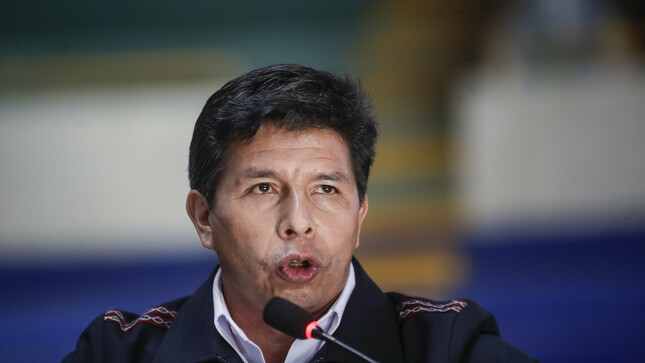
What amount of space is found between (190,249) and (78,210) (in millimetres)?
620

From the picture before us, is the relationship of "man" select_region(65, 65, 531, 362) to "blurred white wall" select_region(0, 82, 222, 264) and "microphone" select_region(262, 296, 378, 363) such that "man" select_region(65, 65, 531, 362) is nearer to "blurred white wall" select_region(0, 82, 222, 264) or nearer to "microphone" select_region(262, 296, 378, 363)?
"microphone" select_region(262, 296, 378, 363)

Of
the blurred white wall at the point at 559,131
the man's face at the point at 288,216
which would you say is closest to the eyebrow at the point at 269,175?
the man's face at the point at 288,216

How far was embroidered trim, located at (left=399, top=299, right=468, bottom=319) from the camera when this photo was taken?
4.88ft

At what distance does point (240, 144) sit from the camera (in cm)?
149

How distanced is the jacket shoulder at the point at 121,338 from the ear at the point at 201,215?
0.19 m

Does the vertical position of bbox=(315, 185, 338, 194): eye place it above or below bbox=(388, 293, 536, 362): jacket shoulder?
above

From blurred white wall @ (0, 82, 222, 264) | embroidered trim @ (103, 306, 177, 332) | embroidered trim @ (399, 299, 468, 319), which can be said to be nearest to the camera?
embroidered trim @ (399, 299, 468, 319)

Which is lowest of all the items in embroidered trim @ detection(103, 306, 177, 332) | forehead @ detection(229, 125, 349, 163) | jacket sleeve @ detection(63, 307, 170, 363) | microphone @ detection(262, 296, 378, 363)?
jacket sleeve @ detection(63, 307, 170, 363)

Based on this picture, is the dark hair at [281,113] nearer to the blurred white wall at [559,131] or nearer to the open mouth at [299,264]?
the open mouth at [299,264]

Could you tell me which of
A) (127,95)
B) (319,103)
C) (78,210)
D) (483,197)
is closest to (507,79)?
(483,197)

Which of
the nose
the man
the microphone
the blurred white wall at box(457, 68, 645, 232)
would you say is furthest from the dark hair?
the blurred white wall at box(457, 68, 645, 232)

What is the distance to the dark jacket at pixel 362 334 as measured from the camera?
1.43 m

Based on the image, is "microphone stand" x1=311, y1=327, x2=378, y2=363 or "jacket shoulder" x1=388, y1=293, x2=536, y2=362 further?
"jacket shoulder" x1=388, y1=293, x2=536, y2=362

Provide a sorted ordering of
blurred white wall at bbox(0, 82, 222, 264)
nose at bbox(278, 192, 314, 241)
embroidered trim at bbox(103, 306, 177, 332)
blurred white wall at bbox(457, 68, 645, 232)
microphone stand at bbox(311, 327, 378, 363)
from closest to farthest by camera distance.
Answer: microphone stand at bbox(311, 327, 378, 363)
nose at bbox(278, 192, 314, 241)
embroidered trim at bbox(103, 306, 177, 332)
blurred white wall at bbox(0, 82, 222, 264)
blurred white wall at bbox(457, 68, 645, 232)
